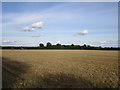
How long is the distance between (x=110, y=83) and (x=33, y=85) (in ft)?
13.9

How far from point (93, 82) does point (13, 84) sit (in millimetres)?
4462

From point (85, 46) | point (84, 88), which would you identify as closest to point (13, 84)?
point (84, 88)

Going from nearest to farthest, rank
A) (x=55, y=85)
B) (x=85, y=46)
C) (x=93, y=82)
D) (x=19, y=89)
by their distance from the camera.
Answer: (x=19, y=89) < (x=55, y=85) < (x=93, y=82) < (x=85, y=46)

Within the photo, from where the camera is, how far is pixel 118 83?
22.7 ft

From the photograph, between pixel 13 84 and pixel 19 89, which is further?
pixel 13 84

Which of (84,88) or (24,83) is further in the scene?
(24,83)

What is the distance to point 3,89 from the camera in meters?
6.22

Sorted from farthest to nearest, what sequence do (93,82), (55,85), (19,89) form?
(93,82) → (55,85) → (19,89)

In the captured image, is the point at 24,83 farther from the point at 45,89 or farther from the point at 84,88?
the point at 84,88

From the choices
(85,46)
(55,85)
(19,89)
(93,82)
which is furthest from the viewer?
(85,46)

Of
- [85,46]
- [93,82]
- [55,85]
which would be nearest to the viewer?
[55,85]

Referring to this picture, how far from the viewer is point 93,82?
7.11 m

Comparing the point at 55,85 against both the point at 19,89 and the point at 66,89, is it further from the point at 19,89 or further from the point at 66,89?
the point at 19,89

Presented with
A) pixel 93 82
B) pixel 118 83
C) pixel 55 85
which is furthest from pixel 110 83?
pixel 55 85
